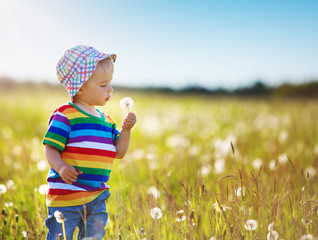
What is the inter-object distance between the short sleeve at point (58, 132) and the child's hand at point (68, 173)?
0.13 metres

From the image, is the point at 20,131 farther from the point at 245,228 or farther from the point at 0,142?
the point at 245,228

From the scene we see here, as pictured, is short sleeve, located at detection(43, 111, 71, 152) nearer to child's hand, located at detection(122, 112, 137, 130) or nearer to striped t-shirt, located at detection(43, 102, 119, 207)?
striped t-shirt, located at detection(43, 102, 119, 207)

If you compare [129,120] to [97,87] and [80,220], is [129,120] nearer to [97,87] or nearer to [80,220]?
[97,87]

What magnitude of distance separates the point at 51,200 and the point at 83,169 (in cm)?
27

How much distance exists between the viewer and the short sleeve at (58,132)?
1971 mm

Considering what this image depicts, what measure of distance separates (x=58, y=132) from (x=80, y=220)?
60 cm

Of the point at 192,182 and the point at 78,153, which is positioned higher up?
the point at 78,153

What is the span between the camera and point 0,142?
5.81 meters

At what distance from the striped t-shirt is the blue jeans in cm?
4

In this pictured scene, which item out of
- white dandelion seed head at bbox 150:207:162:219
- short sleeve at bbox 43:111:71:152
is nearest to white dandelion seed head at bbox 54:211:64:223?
short sleeve at bbox 43:111:71:152

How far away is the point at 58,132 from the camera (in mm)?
1994

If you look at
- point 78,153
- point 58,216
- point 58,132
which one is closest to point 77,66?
point 58,132

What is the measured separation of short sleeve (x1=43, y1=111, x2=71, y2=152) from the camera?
1971 millimetres

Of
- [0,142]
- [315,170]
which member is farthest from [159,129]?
[315,170]
